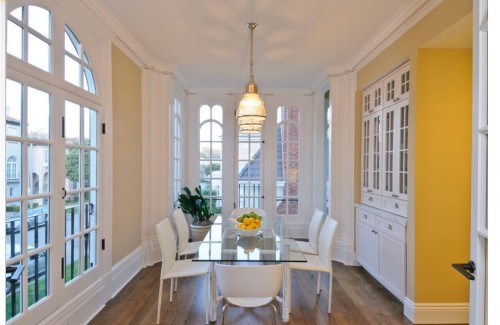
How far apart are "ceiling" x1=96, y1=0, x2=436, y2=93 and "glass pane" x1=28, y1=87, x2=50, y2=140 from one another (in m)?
1.07

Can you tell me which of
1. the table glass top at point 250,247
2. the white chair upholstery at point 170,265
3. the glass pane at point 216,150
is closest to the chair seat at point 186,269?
the white chair upholstery at point 170,265

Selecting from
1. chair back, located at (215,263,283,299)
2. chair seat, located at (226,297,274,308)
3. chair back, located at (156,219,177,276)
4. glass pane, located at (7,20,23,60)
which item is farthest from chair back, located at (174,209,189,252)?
glass pane, located at (7,20,23,60)

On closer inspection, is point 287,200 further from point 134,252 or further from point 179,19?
point 179,19

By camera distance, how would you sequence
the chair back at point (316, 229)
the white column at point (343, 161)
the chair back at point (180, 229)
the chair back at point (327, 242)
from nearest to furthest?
the chair back at point (327, 242), the chair back at point (180, 229), the chair back at point (316, 229), the white column at point (343, 161)

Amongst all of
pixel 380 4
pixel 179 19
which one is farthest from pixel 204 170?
pixel 380 4

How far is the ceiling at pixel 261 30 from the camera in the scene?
249 cm

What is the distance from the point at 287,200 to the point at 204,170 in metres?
1.68

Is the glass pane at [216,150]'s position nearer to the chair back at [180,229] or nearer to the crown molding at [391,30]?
the chair back at [180,229]

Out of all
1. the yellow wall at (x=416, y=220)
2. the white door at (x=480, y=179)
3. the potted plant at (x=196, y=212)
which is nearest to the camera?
the white door at (x=480, y=179)

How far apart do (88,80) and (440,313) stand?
12.5 ft

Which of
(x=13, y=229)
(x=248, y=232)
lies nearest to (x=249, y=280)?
(x=248, y=232)

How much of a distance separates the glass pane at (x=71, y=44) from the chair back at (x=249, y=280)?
2141 mm

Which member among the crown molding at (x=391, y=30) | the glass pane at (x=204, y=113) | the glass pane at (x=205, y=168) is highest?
the crown molding at (x=391, y=30)

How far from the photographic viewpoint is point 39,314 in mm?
1939
